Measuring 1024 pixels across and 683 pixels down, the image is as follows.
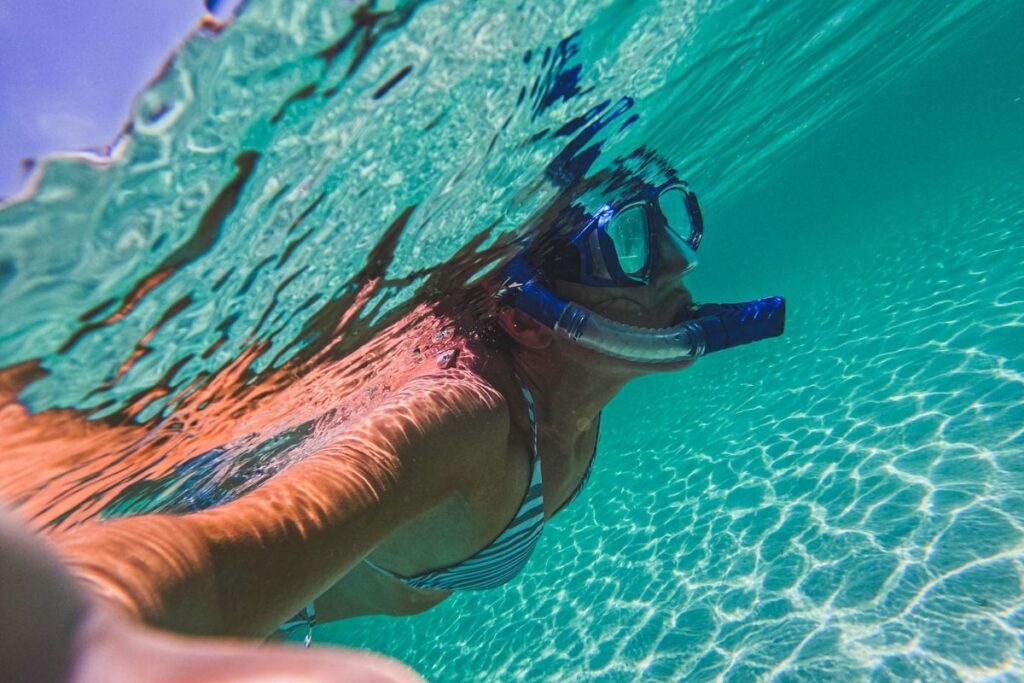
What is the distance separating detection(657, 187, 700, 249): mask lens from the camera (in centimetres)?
539

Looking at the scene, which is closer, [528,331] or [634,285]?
[528,331]

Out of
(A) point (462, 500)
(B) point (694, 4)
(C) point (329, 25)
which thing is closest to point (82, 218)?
(C) point (329, 25)

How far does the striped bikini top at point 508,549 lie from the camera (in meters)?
3.53

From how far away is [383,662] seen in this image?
21.0 inches

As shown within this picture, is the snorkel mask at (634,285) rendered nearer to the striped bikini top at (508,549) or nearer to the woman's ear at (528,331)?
the woman's ear at (528,331)

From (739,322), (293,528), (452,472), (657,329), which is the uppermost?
(293,528)

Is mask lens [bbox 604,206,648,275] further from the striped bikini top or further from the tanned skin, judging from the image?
the striped bikini top

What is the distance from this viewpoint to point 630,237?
491cm

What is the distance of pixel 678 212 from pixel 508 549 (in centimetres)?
380

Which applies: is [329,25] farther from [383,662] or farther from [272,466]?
[272,466]

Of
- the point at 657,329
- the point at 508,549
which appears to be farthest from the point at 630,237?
the point at 508,549

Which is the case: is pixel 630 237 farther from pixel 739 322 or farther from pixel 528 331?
pixel 528 331

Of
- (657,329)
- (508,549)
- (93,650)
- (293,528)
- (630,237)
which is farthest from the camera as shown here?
(630,237)

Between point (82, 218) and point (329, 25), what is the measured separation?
1695 millimetres
